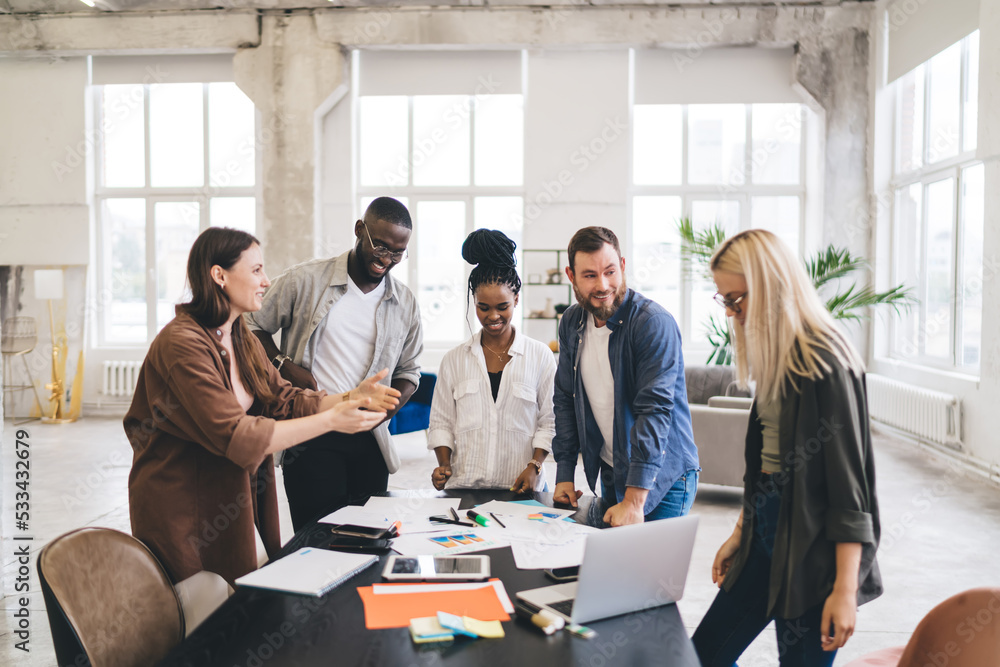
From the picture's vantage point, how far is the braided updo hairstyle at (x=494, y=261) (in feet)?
7.88

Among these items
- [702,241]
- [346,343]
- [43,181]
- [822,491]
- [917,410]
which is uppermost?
[43,181]

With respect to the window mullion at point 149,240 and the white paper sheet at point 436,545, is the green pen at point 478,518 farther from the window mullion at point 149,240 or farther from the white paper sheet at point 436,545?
the window mullion at point 149,240

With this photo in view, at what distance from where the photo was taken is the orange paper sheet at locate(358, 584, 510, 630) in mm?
1363

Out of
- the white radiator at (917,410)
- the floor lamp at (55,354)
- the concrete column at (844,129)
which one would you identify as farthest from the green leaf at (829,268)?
the floor lamp at (55,354)

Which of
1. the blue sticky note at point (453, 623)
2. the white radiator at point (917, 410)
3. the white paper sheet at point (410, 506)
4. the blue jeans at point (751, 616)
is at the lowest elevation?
the white radiator at point (917, 410)

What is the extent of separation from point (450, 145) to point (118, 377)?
5.24 m

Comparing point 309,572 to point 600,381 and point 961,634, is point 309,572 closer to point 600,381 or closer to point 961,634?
point 600,381

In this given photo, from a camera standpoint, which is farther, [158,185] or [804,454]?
[158,185]

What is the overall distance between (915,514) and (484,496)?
3933 mm

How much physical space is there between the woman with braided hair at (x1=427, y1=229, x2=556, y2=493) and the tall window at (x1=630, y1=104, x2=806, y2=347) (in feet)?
21.1

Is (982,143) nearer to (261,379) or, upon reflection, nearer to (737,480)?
(737,480)

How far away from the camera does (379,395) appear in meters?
2.02

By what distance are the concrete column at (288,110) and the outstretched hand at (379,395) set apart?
21.7 ft

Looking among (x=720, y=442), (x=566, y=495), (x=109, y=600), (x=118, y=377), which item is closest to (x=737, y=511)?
(x=720, y=442)
